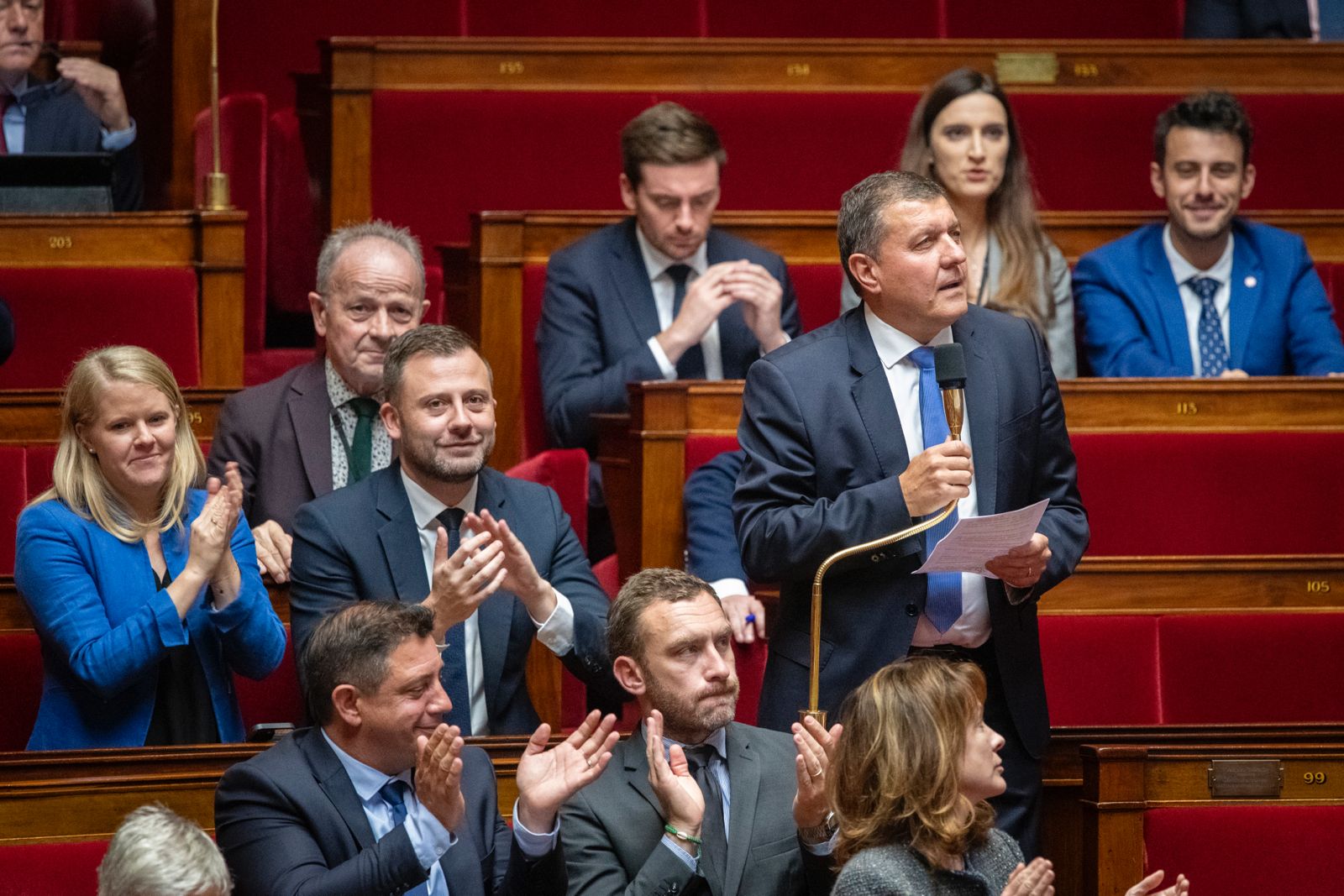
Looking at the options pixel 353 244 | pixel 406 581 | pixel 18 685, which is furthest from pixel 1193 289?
pixel 18 685

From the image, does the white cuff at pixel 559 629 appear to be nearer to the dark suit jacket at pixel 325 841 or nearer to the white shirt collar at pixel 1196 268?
the dark suit jacket at pixel 325 841

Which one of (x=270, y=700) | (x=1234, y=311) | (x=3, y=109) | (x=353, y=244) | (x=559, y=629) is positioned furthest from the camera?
(x=3, y=109)

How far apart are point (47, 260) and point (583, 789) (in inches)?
44.0

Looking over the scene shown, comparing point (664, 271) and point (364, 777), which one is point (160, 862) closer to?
point (364, 777)

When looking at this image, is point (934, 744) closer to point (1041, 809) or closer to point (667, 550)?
point (1041, 809)

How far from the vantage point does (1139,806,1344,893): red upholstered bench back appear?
4.64ft

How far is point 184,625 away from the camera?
5.00 ft

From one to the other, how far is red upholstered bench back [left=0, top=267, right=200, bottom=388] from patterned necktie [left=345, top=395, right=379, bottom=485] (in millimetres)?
435

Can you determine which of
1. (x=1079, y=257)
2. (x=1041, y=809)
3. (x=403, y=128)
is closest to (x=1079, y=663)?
(x=1041, y=809)

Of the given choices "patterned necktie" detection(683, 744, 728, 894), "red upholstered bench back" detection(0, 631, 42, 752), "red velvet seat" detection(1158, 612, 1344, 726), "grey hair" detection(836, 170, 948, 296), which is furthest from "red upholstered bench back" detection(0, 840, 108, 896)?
"red velvet seat" detection(1158, 612, 1344, 726)

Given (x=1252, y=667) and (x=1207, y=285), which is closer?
(x=1252, y=667)

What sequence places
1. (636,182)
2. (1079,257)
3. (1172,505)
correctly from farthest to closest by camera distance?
(1079,257), (636,182), (1172,505)

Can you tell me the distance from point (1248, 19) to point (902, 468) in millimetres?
1613

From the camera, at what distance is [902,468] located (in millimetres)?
1422
